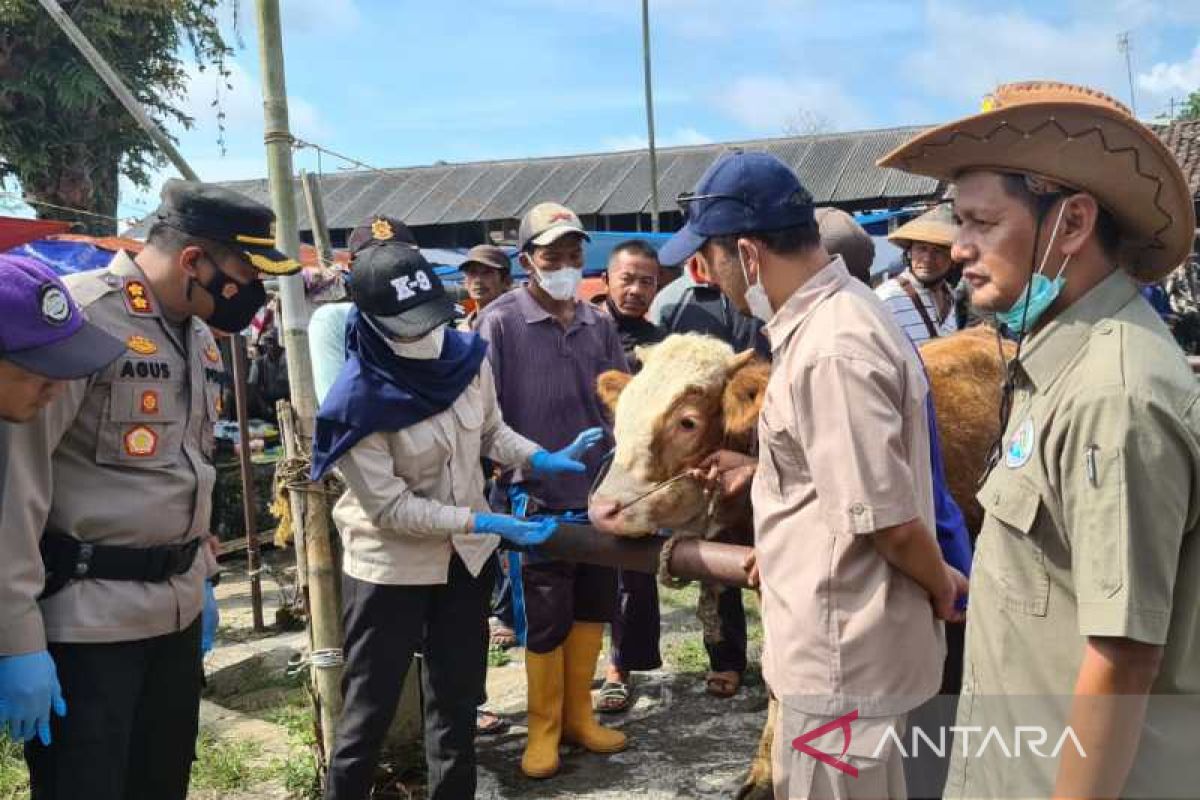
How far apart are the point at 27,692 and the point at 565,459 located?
1.92 m

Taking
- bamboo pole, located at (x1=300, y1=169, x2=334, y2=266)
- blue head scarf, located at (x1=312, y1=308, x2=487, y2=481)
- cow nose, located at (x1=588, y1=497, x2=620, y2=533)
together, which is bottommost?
cow nose, located at (x1=588, y1=497, x2=620, y2=533)

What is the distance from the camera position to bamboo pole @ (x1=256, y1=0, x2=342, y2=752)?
140 inches

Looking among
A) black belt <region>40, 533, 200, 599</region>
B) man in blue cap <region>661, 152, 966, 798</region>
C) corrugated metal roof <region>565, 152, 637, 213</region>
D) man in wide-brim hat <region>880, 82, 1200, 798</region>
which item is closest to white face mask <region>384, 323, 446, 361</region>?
black belt <region>40, 533, 200, 599</region>

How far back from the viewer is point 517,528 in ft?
10.2

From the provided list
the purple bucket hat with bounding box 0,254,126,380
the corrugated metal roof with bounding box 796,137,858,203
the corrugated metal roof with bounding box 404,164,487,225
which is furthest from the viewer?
the corrugated metal roof with bounding box 404,164,487,225

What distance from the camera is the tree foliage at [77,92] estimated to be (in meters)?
16.7

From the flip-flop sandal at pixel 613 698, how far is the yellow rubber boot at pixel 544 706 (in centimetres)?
56

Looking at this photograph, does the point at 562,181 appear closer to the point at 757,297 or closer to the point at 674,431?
the point at 674,431

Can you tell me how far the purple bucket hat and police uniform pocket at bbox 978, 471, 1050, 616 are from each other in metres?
2.12

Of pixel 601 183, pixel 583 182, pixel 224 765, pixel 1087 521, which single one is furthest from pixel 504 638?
pixel 583 182

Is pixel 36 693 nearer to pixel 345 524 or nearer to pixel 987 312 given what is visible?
pixel 345 524

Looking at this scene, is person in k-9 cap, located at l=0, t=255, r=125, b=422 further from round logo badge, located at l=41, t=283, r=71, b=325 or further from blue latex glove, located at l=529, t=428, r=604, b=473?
blue latex glove, located at l=529, t=428, r=604, b=473

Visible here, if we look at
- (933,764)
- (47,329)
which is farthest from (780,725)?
(47,329)

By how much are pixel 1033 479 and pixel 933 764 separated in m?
0.84
